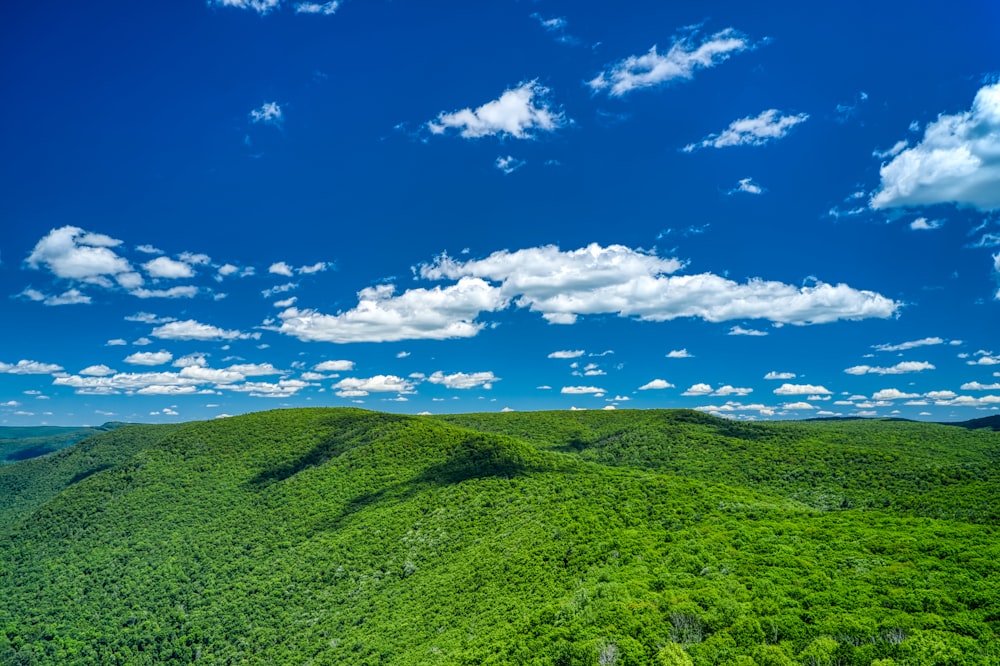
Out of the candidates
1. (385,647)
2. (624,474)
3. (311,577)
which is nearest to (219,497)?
(311,577)

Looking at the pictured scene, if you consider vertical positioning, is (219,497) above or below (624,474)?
below

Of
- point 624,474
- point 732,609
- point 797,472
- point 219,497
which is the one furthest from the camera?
point 219,497

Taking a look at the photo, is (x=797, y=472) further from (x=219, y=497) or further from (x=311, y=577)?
(x=219, y=497)

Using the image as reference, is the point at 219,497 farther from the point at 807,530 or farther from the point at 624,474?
the point at 807,530

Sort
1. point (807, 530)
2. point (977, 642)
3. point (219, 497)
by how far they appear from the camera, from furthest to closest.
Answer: point (219, 497), point (807, 530), point (977, 642)

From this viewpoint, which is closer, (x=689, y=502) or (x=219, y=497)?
(x=689, y=502)

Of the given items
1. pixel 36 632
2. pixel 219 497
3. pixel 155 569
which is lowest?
pixel 36 632
